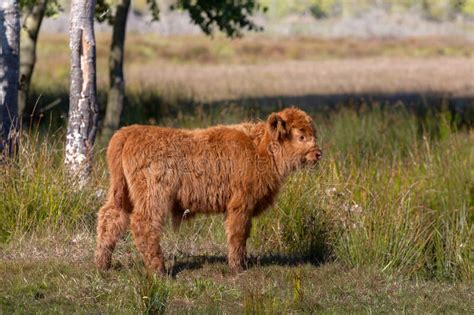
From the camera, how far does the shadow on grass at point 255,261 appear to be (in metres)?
9.56

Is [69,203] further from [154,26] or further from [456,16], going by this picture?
[456,16]

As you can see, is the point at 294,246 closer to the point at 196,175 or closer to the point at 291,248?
the point at 291,248

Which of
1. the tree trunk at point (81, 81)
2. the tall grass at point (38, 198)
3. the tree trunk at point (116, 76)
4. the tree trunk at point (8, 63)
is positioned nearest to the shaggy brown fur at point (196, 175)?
the tall grass at point (38, 198)

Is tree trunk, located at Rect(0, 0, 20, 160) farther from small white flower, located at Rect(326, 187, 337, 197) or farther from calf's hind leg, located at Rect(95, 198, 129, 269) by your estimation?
small white flower, located at Rect(326, 187, 337, 197)

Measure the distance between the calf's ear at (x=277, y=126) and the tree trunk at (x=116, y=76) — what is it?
810 centimetres

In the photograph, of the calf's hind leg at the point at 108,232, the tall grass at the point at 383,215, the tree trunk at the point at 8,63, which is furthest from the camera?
the tree trunk at the point at 8,63

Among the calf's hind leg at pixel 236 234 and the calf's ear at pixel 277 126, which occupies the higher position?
the calf's ear at pixel 277 126

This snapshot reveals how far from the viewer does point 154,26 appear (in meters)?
77.4

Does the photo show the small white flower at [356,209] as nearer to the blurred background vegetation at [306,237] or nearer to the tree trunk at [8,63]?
the blurred background vegetation at [306,237]

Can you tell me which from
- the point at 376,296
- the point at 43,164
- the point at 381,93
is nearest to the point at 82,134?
the point at 43,164

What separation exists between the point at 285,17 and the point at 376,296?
77.9 m

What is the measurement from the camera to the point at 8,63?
11.9m

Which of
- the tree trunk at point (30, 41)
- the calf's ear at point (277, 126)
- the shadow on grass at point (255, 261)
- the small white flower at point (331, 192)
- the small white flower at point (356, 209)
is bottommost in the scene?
the shadow on grass at point (255, 261)

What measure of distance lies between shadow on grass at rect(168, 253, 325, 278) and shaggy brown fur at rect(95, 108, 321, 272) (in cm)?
36
